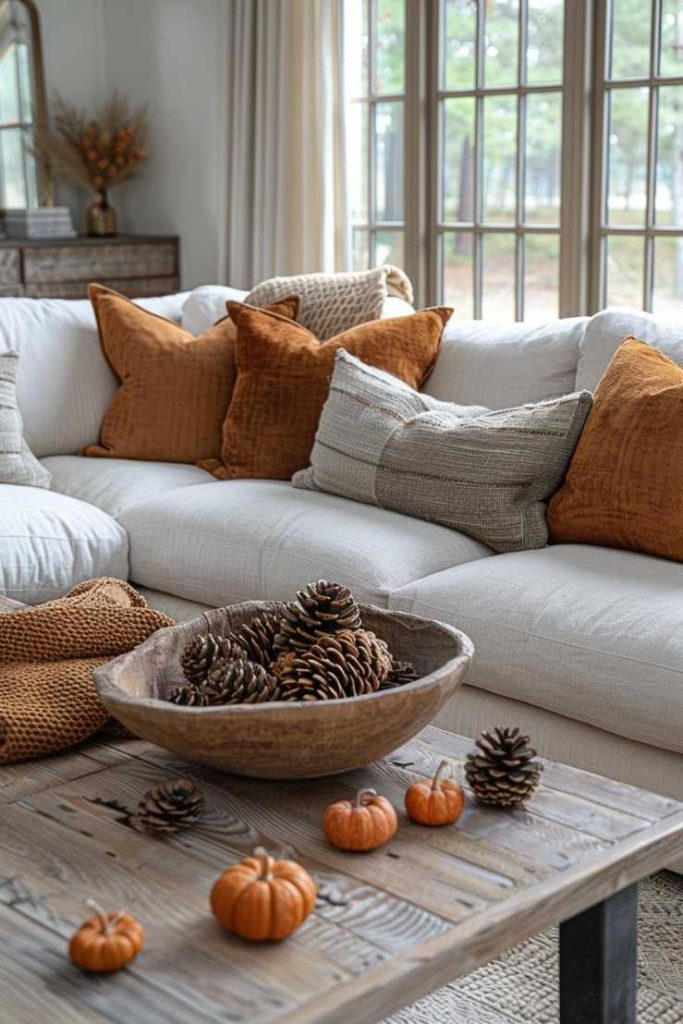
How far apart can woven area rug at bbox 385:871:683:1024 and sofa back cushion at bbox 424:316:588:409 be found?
1279mm

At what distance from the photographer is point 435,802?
136cm

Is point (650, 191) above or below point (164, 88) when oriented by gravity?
below

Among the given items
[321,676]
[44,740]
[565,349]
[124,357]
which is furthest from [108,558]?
[321,676]

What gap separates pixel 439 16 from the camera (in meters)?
4.49

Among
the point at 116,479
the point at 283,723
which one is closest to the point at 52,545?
the point at 116,479

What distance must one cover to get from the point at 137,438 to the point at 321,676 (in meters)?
2.04

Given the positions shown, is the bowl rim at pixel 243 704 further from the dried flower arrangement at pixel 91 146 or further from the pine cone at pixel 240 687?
the dried flower arrangement at pixel 91 146

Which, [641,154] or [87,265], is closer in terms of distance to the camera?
[641,154]

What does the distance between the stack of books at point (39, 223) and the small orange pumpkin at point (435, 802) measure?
13.8ft

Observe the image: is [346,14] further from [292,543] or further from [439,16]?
[292,543]

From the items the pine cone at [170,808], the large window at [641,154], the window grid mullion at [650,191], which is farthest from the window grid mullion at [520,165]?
the pine cone at [170,808]

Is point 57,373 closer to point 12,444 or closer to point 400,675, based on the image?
point 12,444

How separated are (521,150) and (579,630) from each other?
266cm

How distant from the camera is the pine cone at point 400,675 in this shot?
1.50 m
